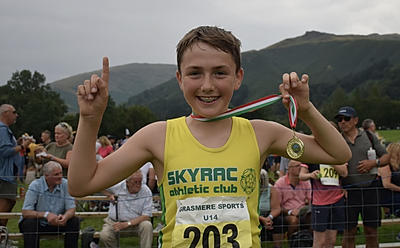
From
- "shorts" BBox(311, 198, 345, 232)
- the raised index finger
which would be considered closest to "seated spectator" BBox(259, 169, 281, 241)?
"shorts" BBox(311, 198, 345, 232)

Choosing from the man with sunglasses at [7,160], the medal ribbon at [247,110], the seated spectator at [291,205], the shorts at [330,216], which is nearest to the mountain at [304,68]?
the man with sunglasses at [7,160]

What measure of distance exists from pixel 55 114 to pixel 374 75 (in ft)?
296

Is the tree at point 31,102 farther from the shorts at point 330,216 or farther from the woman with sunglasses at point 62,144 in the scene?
the shorts at point 330,216

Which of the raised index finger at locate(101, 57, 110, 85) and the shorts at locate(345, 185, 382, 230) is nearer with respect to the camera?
the raised index finger at locate(101, 57, 110, 85)

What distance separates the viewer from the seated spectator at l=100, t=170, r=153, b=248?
6.12 meters

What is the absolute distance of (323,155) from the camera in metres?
2.08

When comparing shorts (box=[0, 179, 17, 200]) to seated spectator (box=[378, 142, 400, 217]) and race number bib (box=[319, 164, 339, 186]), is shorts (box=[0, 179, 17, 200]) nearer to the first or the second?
race number bib (box=[319, 164, 339, 186])

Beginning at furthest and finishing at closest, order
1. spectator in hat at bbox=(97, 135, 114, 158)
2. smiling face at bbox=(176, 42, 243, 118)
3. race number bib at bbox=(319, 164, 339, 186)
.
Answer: spectator in hat at bbox=(97, 135, 114, 158) → race number bib at bbox=(319, 164, 339, 186) → smiling face at bbox=(176, 42, 243, 118)

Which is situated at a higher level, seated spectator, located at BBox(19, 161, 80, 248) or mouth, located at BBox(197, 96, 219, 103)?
mouth, located at BBox(197, 96, 219, 103)

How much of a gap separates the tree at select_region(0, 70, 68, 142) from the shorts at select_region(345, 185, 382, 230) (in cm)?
4968

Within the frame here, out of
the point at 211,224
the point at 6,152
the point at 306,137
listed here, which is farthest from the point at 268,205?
the point at 211,224

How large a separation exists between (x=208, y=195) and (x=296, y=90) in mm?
628

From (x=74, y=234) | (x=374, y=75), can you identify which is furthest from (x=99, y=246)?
(x=374, y=75)

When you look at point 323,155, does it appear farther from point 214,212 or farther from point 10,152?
point 10,152
